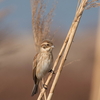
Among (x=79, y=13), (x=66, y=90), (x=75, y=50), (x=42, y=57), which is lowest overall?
(x=66, y=90)

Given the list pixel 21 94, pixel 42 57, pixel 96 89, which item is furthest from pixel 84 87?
pixel 96 89

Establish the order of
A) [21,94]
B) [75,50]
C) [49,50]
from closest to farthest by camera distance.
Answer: [49,50], [75,50], [21,94]

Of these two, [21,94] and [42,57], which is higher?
[42,57]

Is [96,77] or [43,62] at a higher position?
[96,77]

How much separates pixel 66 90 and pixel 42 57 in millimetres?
2690

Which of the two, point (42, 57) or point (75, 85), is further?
point (75, 85)

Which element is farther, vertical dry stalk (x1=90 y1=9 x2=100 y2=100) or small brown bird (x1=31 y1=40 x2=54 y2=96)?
small brown bird (x1=31 y1=40 x2=54 y2=96)

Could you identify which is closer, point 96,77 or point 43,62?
point 96,77

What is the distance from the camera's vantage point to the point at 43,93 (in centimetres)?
230

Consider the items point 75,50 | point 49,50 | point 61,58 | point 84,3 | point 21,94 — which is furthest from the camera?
point 21,94

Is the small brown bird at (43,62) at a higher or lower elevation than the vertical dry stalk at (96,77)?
lower

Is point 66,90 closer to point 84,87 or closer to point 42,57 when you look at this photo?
point 84,87

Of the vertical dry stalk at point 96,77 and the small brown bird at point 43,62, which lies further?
the small brown bird at point 43,62

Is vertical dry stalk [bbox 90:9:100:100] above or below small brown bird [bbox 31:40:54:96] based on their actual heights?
above
